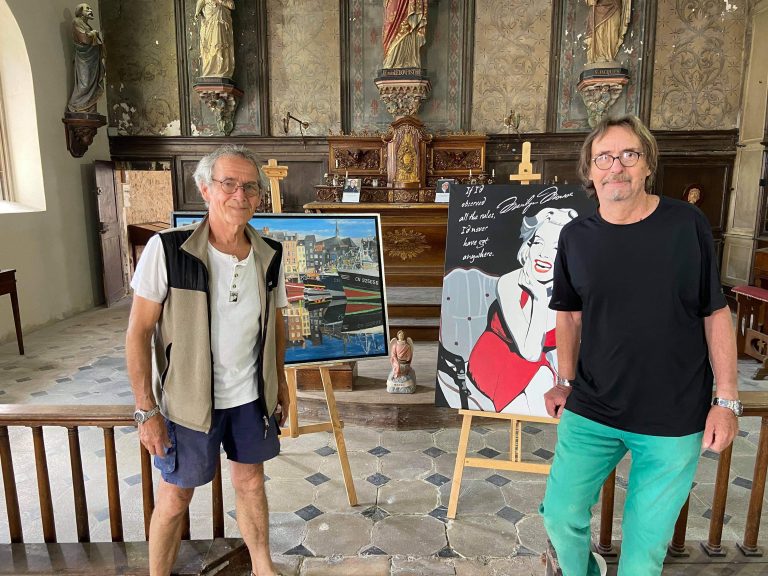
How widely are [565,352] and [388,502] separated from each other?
1494mm

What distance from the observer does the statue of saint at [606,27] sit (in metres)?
7.39

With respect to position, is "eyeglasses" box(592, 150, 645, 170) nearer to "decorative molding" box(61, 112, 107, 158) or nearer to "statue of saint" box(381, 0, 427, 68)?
"statue of saint" box(381, 0, 427, 68)

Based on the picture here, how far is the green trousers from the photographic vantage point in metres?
1.52

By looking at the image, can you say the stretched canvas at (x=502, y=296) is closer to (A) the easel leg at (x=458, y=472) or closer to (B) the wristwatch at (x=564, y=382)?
(A) the easel leg at (x=458, y=472)

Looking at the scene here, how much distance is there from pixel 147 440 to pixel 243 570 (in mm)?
771

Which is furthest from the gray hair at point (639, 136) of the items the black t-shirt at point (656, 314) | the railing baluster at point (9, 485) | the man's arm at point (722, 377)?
the railing baluster at point (9, 485)

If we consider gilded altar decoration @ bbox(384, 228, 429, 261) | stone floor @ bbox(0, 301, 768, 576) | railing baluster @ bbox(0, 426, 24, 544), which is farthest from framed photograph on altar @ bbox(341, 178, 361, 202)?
railing baluster @ bbox(0, 426, 24, 544)

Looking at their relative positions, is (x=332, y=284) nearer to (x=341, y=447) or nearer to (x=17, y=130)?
(x=341, y=447)

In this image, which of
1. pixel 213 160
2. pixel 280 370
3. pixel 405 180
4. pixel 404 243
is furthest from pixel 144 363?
pixel 405 180

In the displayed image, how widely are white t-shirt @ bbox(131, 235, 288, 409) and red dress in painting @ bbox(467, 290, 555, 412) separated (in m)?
1.25

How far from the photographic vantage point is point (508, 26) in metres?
7.79

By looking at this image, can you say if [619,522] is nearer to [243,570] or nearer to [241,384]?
[243,570]

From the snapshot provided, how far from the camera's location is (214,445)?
1812mm

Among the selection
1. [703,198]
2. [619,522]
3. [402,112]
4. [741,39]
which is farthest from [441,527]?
[741,39]
